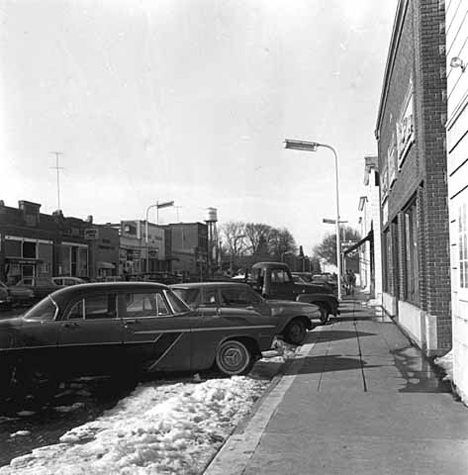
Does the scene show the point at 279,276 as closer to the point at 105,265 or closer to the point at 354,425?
the point at 354,425

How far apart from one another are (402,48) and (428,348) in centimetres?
714

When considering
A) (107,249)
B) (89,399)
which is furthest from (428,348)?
(107,249)

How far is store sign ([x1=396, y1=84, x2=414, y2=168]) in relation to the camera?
12882mm

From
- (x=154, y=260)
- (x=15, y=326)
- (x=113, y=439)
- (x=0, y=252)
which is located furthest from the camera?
(x=154, y=260)

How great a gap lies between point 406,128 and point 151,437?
996 centimetres

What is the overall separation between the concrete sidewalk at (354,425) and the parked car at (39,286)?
22.9 m

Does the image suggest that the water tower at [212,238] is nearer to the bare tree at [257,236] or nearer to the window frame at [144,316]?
the bare tree at [257,236]

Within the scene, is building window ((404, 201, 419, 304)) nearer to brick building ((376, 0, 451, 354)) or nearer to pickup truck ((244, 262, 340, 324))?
brick building ((376, 0, 451, 354))

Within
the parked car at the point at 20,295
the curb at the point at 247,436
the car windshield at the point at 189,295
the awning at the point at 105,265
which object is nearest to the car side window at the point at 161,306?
the curb at the point at 247,436

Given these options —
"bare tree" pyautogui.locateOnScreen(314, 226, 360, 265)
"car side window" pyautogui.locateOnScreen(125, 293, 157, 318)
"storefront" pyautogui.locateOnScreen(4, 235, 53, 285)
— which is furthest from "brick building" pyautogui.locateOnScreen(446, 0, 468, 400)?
"bare tree" pyautogui.locateOnScreen(314, 226, 360, 265)

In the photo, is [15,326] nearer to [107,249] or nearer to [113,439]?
[113,439]

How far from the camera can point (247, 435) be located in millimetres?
6039

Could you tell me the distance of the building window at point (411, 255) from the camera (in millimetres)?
14258

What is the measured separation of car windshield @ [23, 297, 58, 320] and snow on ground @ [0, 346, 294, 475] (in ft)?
4.58
